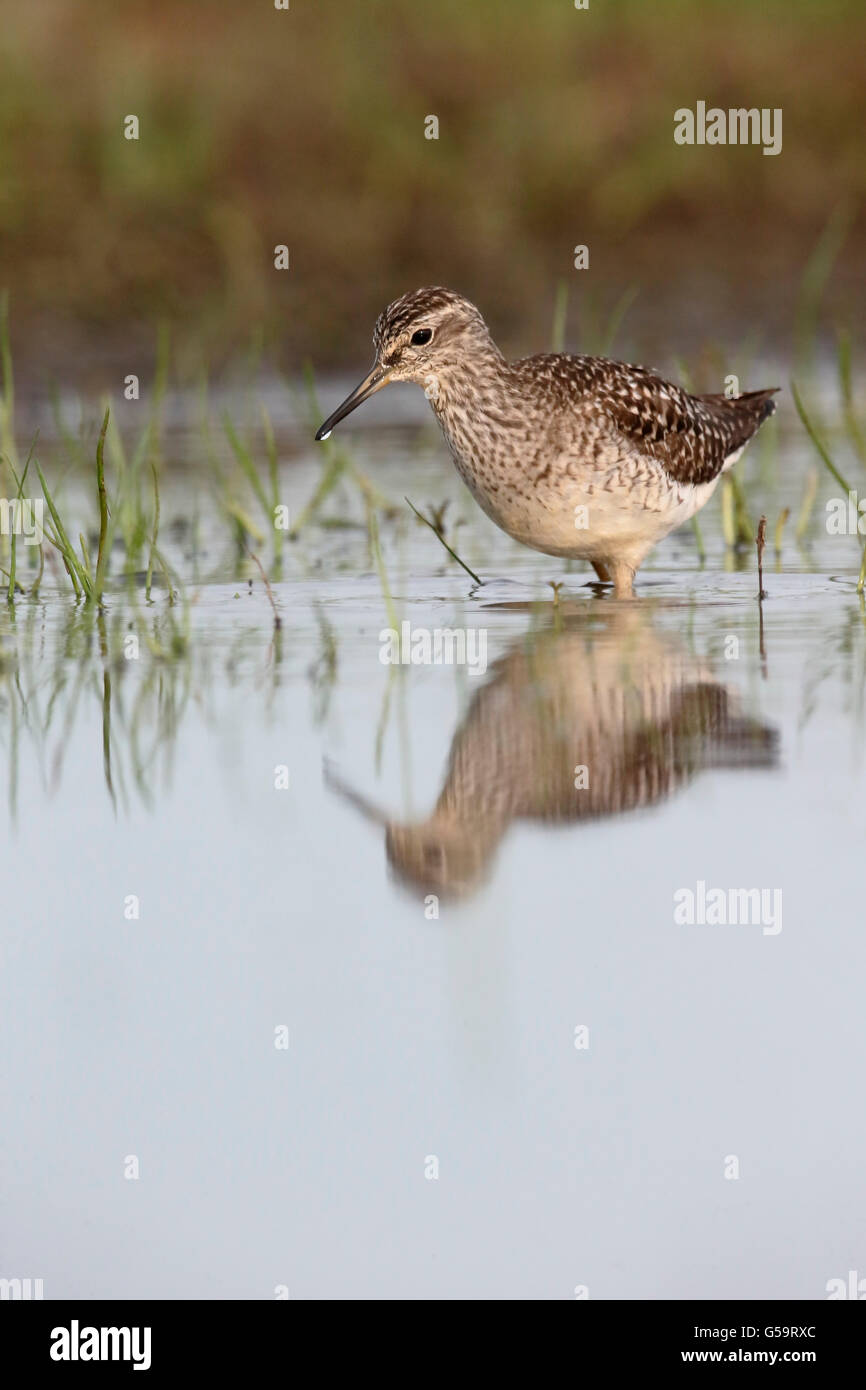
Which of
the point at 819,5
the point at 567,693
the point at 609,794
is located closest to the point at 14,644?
the point at 567,693

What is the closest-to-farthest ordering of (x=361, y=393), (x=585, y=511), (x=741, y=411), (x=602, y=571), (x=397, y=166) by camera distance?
1. (x=585, y=511)
2. (x=361, y=393)
3. (x=602, y=571)
4. (x=741, y=411)
5. (x=397, y=166)

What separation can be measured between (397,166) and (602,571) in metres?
7.80

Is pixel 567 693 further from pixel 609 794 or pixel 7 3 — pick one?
pixel 7 3

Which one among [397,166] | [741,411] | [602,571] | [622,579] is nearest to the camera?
[622,579]

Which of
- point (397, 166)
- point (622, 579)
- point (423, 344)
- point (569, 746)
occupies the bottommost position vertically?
point (569, 746)

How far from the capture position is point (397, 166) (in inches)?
623

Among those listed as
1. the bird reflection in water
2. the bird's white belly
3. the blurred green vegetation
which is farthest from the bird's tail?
the blurred green vegetation

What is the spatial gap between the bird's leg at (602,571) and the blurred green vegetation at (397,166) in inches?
230

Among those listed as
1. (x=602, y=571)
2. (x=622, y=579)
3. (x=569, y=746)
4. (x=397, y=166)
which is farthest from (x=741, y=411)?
(x=397, y=166)

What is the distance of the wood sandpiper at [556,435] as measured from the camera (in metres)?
8.12

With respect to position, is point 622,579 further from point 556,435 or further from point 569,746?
point 569,746

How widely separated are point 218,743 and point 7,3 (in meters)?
13.3

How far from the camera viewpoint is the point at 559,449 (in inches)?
320

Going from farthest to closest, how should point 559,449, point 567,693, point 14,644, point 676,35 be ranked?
point 676,35 → point 559,449 → point 14,644 → point 567,693
